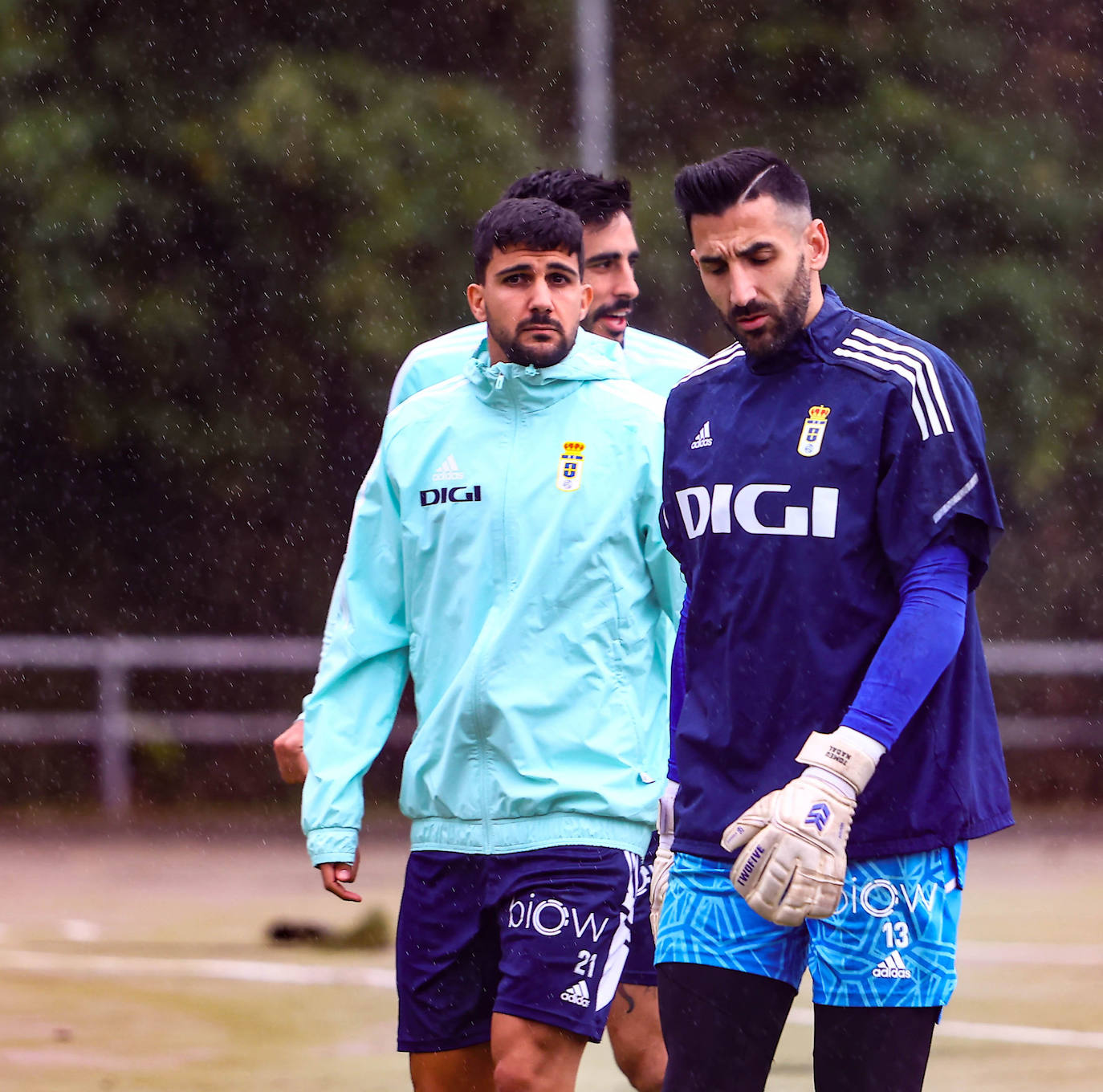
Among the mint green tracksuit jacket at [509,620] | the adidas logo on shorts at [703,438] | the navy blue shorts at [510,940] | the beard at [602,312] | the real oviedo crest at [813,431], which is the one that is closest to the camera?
the real oviedo crest at [813,431]

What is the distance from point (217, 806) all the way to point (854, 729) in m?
13.8

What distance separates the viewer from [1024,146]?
17594 mm

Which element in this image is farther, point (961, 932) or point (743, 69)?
point (743, 69)

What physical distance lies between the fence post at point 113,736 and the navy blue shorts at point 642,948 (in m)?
10.8

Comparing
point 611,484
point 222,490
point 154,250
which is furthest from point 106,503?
point 611,484

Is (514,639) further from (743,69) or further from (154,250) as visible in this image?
(743,69)

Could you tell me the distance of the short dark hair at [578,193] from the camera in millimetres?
6332

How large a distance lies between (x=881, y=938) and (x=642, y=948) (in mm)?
1712

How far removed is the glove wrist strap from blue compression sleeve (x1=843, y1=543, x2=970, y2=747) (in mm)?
34

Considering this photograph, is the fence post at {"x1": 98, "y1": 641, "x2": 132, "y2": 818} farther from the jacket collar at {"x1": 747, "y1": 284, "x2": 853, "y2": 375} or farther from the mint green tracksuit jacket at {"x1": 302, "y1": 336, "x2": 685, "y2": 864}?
the jacket collar at {"x1": 747, "y1": 284, "x2": 853, "y2": 375}

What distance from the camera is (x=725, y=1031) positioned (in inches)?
171

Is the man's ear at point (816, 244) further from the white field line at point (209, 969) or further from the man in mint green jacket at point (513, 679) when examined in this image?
the white field line at point (209, 969)

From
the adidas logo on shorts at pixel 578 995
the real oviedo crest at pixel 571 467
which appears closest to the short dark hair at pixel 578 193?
the real oviedo crest at pixel 571 467

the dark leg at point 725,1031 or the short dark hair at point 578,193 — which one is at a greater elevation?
the short dark hair at point 578,193
